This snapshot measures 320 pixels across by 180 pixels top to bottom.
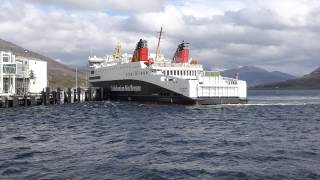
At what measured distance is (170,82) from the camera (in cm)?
Result: 8681

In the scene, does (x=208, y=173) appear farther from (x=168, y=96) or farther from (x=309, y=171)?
(x=168, y=96)

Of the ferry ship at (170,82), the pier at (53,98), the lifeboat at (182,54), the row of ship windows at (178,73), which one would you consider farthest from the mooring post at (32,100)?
the lifeboat at (182,54)

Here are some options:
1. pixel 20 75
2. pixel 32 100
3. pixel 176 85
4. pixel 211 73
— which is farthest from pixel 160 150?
pixel 20 75

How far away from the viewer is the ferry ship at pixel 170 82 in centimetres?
8494

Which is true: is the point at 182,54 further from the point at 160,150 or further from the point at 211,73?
the point at 160,150

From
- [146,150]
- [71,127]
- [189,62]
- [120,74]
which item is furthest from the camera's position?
[120,74]

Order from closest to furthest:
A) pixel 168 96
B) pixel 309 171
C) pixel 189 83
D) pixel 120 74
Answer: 1. pixel 309 171
2. pixel 189 83
3. pixel 168 96
4. pixel 120 74

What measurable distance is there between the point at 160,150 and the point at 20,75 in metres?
71.0

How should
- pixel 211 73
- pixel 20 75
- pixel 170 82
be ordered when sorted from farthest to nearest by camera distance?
pixel 20 75
pixel 211 73
pixel 170 82

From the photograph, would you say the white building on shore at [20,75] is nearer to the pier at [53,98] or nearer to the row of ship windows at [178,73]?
the pier at [53,98]

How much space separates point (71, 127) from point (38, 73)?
5851cm

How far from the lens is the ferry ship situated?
8494 centimetres

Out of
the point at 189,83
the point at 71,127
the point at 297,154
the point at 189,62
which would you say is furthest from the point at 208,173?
the point at 189,62

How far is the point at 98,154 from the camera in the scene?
31812mm
